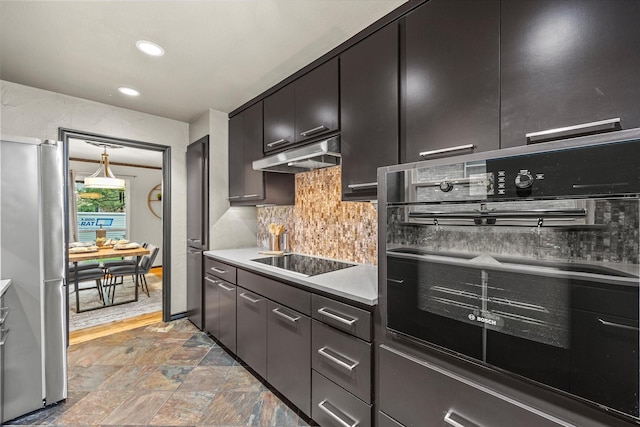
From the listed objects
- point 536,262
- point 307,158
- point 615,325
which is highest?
point 307,158

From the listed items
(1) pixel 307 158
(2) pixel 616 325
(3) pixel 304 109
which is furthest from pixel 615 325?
(3) pixel 304 109

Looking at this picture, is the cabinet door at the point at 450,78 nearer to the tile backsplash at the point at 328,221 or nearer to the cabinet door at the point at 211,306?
the tile backsplash at the point at 328,221

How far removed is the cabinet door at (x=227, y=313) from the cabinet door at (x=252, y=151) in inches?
34.2

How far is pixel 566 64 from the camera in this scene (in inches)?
37.6

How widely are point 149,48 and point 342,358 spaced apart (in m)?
2.32

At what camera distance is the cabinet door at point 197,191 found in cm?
301

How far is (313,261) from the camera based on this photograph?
2.32 m

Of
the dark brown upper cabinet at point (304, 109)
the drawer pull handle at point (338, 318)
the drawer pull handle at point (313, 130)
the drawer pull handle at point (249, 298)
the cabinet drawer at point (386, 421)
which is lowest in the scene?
the cabinet drawer at point (386, 421)

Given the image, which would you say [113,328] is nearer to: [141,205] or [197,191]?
[197,191]

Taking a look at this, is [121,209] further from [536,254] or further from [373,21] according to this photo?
[536,254]

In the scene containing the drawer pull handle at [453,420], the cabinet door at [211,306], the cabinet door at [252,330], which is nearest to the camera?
the drawer pull handle at [453,420]

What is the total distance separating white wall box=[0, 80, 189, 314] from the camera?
2.42 meters

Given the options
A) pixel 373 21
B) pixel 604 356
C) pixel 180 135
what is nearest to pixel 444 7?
pixel 373 21

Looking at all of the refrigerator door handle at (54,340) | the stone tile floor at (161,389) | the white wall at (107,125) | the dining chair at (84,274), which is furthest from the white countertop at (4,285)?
the dining chair at (84,274)
